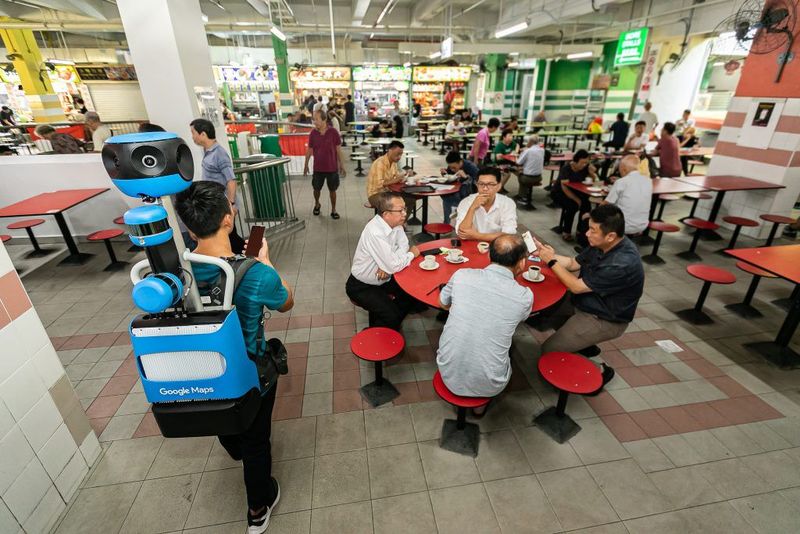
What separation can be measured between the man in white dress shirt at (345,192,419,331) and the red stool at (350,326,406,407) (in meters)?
0.44

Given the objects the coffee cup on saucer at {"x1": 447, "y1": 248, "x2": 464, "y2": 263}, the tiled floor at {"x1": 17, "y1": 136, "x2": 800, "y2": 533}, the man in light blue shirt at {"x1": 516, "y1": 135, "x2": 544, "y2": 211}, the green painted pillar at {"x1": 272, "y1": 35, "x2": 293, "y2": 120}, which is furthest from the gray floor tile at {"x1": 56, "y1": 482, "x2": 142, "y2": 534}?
the green painted pillar at {"x1": 272, "y1": 35, "x2": 293, "y2": 120}

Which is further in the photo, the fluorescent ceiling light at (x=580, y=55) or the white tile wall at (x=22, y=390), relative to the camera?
the fluorescent ceiling light at (x=580, y=55)

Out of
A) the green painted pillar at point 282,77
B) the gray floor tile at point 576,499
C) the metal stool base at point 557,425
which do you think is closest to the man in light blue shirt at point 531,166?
the metal stool base at point 557,425

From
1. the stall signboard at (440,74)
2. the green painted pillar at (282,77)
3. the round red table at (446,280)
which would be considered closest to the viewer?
the round red table at (446,280)

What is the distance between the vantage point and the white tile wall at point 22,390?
6.88 ft

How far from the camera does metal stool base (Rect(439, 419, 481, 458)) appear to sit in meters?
2.81

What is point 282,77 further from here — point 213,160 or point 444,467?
point 444,467

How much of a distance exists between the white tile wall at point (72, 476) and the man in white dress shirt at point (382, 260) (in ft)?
7.53

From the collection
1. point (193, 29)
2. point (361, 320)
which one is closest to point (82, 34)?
point (193, 29)

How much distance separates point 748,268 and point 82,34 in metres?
22.5

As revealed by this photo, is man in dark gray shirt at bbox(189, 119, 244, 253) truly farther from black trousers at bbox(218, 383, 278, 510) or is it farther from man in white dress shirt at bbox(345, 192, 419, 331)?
black trousers at bbox(218, 383, 278, 510)

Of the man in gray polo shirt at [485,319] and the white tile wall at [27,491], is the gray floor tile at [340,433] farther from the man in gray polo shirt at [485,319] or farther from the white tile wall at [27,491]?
the white tile wall at [27,491]

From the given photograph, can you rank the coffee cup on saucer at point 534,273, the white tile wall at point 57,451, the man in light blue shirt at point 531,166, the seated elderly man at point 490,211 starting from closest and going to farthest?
1. the white tile wall at point 57,451
2. the coffee cup on saucer at point 534,273
3. the seated elderly man at point 490,211
4. the man in light blue shirt at point 531,166

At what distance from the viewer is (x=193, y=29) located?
504cm
